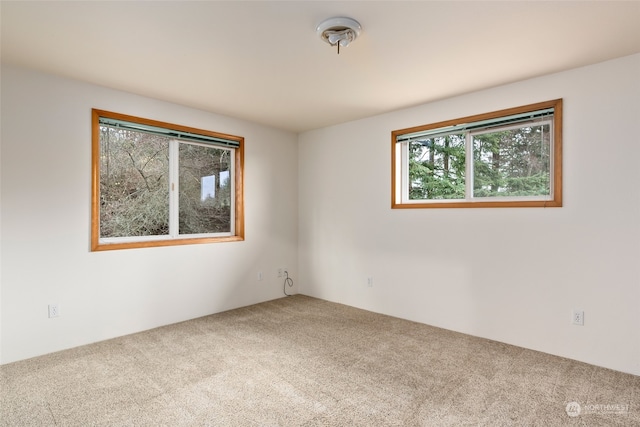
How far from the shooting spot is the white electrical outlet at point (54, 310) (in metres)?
2.79

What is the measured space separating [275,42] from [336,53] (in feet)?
1.49

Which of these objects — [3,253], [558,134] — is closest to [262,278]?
[3,253]

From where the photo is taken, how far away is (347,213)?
169 inches

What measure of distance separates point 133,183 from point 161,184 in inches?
10.9

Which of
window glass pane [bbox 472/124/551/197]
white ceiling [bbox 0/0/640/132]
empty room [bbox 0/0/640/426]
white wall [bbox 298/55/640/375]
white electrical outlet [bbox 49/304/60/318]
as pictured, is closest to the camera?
white ceiling [bbox 0/0/640/132]

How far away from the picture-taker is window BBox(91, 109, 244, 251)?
3.21m

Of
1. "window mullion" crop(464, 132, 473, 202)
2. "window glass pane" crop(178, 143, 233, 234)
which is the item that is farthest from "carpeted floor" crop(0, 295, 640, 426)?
"window mullion" crop(464, 132, 473, 202)

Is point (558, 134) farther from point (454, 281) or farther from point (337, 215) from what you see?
point (337, 215)

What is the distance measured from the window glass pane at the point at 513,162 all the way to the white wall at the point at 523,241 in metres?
0.21

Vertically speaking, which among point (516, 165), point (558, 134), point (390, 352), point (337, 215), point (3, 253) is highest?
point (558, 134)

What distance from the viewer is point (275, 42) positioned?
7.49 feet

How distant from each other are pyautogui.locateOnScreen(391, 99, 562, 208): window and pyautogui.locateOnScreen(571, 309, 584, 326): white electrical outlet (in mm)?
850
